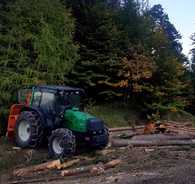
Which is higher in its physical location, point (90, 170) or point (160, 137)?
point (160, 137)

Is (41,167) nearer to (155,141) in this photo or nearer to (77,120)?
(77,120)

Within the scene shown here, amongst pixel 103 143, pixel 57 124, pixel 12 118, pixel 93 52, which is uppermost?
pixel 93 52

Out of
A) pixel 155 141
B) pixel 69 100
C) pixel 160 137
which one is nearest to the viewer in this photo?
pixel 69 100

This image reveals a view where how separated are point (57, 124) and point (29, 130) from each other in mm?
992

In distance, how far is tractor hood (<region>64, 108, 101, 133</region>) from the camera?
1411cm

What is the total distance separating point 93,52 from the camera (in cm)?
2588

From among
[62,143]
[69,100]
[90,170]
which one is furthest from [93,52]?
[90,170]

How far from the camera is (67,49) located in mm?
20906

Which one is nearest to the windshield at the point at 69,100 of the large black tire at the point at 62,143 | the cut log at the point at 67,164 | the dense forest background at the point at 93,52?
the large black tire at the point at 62,143

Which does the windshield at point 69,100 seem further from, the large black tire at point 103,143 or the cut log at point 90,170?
the cut log at point 90,170

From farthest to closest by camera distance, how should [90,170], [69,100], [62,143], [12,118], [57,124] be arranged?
[12,118] → [69,100] → [57,124] → [62,143] → [90,170]

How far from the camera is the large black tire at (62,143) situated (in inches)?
533

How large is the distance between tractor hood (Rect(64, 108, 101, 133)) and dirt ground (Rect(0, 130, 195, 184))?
896 mm

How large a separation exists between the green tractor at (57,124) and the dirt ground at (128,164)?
432mm
